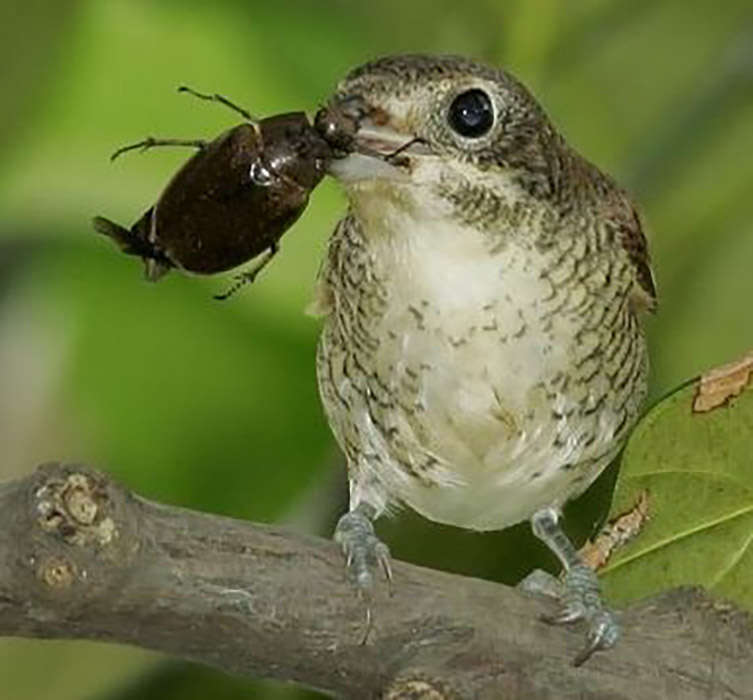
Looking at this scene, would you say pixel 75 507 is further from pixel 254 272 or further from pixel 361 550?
pixel 254 272

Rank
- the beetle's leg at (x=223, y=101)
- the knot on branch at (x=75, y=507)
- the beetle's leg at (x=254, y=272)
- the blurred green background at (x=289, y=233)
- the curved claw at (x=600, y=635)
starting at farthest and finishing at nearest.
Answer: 1. the blurred green background at (x=289, y=233)
2. the beetle's leg at (x=223, y=101)
3. the beetle's leg at (x=254, y=272)
4. the curved claw at (x=600, y=635)
5. the knot on branch at (x=75, y=507)

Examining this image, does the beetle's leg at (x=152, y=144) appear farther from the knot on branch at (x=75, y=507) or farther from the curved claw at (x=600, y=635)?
the knot on branch at (x=75, y=507)

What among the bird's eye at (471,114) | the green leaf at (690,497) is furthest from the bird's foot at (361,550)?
the bird's eye at (471,114)

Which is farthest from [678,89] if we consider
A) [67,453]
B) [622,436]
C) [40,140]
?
[67,453]

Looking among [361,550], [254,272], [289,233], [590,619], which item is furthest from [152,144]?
[590,619]

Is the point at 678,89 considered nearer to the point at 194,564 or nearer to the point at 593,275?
the point at 593,275

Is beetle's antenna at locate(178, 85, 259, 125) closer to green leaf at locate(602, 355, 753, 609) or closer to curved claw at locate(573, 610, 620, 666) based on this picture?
green leaf at locate(602, 355, 753, 609)
